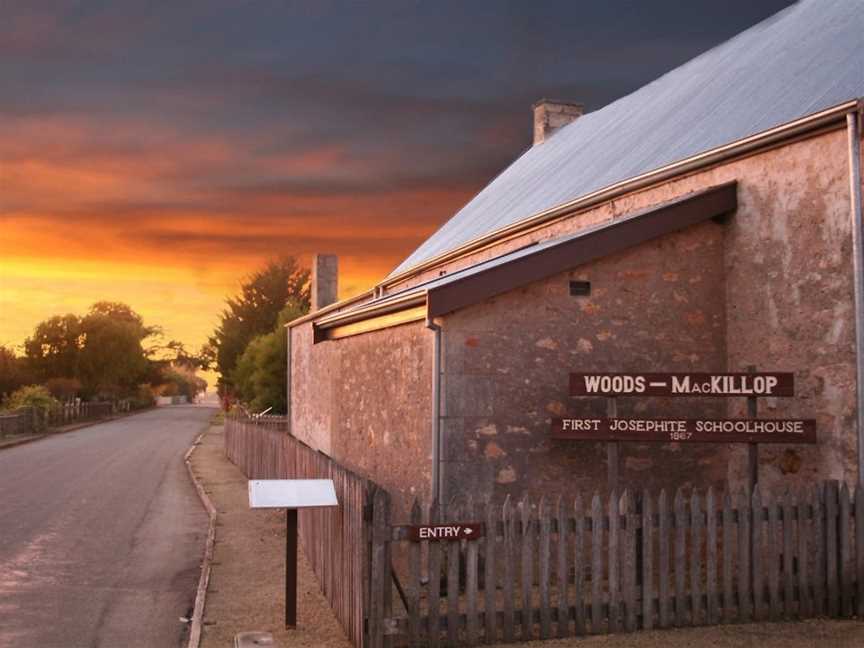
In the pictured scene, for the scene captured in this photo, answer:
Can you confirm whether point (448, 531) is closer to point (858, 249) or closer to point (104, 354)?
point (858, 249)

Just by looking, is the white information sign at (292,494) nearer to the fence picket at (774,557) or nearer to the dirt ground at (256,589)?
the dirt ground at (256,589)

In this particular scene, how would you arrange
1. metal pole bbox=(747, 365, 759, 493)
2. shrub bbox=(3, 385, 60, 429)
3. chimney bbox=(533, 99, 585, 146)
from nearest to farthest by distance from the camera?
metal pole bbox=(747, 365, 759, 493) < chimney bbox=(533, 99, 585, 146) < shrub bbox=(3, 385, 60, 429)

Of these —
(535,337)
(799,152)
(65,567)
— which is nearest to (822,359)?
(799,152)

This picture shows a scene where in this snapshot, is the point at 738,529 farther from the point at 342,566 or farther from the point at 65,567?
the point at 65,567

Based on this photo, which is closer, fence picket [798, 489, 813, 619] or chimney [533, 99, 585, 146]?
fence picket [798, 489, 813, 619]

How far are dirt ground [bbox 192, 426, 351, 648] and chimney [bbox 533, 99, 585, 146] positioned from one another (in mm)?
15108

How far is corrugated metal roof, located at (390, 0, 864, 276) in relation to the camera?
1230 cm

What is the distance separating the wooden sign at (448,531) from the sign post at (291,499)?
972mm

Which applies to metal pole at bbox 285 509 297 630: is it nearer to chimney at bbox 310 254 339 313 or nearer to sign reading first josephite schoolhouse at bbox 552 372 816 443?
sign reading first josephite schoolhouse at bbox 552 372 816 443

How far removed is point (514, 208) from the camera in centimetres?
1961

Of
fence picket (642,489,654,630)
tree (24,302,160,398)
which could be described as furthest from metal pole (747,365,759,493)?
tree (24,302,160,398)

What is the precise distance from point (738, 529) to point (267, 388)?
116 feet

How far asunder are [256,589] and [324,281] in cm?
2300

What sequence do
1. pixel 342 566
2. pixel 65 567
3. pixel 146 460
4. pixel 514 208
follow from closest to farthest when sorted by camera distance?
1. pixel 342 566
2. pixel 65 567
3. pixel 514 208
4. pixel 146 460
